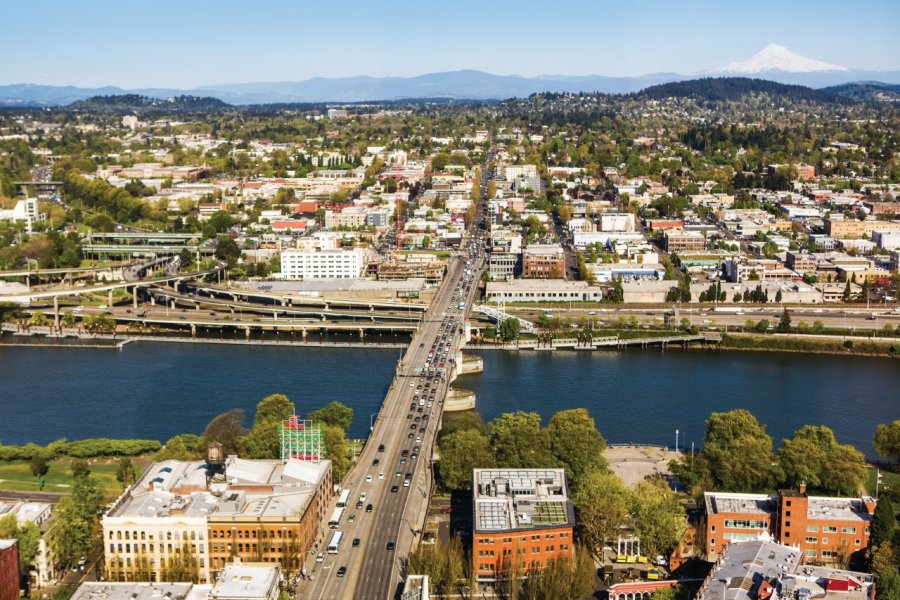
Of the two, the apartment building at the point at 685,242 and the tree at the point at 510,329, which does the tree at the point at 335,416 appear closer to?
the tree at the point at 510,329

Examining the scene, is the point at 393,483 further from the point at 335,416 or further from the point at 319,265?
the point at 319,265

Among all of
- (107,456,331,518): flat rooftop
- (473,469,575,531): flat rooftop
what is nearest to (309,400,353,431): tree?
(107,456,331,518): flat rooftop

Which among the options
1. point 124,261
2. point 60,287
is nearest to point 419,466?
point 60,287

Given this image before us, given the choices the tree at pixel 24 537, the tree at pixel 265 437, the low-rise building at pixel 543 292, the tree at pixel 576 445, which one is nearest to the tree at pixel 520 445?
the tree at pixel 576 445

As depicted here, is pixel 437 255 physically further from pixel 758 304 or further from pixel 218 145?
pixel 218 145

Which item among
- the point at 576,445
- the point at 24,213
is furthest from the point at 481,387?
the point at 24,213

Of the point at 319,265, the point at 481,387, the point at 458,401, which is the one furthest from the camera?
the point at 319,265

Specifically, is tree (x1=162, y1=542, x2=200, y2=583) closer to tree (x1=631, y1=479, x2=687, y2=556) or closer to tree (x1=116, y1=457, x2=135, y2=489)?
tree (x1=116, y1=457, x2=135, y2=489)
